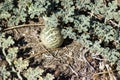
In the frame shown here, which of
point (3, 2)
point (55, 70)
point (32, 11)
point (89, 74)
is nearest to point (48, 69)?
point (55, 70)

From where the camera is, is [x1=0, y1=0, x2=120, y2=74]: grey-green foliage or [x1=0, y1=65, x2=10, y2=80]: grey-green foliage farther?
[x1=0, y1=0, x2=120, y2=74]: grey-green foliage

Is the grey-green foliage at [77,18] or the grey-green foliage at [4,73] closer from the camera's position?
the grey-green foliage at [4,73]

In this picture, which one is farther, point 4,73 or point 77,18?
point 77,18

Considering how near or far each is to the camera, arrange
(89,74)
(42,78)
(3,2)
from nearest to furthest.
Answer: (42,78) < (89,74) < (3,2)

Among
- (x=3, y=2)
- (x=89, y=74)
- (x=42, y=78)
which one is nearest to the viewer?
(x=42, y=78)

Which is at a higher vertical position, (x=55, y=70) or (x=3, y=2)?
(x=3, y=2)

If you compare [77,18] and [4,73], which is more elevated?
[77,18]

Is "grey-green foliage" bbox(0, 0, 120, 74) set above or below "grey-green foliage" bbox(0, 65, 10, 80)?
above

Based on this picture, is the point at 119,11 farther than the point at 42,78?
Yes

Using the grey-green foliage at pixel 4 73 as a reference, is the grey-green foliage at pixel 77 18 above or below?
above

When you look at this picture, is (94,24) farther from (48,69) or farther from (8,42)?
(8,42)

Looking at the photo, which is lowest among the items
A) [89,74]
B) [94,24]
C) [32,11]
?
[89,74]
